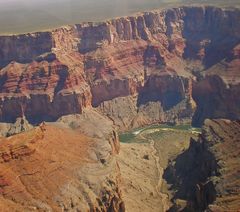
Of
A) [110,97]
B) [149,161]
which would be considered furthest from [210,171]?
[110,97]

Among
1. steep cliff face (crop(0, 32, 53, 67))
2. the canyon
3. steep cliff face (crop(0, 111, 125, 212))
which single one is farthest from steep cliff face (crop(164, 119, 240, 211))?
steep cliff face (crop(0, 32, 53, 67))

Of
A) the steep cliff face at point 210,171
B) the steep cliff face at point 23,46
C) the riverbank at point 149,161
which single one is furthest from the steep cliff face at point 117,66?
the steep cliff face at point 210,171

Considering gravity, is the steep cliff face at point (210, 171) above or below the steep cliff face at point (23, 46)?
below

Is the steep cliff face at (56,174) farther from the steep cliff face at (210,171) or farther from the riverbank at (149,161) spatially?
the steep cliff face at (210,171)

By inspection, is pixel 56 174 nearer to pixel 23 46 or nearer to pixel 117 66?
pixel 23 46

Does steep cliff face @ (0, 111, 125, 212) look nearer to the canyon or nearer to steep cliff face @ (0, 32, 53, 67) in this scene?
the canyon

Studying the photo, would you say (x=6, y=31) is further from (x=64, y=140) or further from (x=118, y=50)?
(x=64, y=140)

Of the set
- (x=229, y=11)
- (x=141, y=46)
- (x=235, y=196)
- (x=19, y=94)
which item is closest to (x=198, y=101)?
(x=141, y=46)
